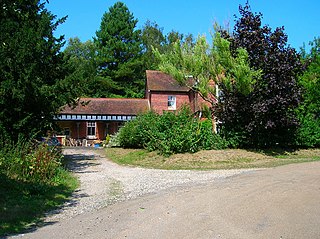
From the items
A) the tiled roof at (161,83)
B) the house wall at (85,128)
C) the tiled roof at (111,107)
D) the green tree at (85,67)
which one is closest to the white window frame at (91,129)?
the house wall at (85,128)

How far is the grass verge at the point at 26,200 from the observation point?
24.3ft

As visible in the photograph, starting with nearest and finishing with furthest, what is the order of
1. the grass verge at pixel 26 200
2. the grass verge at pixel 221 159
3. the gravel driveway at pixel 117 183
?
Answer: the grass verge at pixel 26 200 → the gravel driveway at pixel 117 183 → the grass verge at pixel 221 159

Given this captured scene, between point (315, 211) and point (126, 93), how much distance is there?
4644cm

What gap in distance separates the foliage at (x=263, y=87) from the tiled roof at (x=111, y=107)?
63.0ft

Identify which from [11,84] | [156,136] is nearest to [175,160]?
[156,136]

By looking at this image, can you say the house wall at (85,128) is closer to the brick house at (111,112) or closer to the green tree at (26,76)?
the brick house at (111,112)

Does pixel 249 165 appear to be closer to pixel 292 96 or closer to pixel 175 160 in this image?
pixel 175 160

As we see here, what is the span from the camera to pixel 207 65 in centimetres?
2233

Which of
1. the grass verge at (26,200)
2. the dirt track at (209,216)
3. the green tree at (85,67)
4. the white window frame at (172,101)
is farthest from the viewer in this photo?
the white window frame at (172,101)

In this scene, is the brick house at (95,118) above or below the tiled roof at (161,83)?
below

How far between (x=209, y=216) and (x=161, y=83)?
112 feet

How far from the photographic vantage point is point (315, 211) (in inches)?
298

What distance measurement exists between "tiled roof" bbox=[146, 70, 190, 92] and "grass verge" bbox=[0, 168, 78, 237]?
28004mm

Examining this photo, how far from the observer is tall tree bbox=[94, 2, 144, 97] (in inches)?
2099
